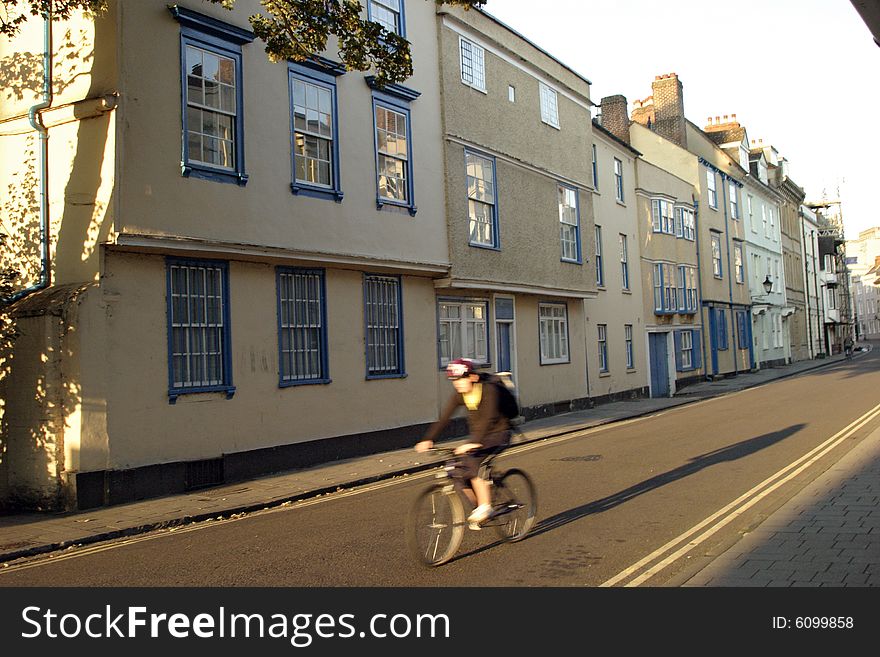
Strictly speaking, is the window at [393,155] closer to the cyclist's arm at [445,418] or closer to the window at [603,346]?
the cyclist's arm at [445,418]

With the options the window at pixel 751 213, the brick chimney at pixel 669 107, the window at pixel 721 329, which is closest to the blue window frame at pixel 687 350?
the window at pixel 721 329

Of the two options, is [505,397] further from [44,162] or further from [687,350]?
[687,350]

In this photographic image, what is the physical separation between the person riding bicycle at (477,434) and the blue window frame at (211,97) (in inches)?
278

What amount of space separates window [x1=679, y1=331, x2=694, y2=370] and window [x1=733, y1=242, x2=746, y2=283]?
944cm

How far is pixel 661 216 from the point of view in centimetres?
3372

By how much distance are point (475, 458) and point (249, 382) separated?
701cm

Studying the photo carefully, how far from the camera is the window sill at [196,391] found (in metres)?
12.4

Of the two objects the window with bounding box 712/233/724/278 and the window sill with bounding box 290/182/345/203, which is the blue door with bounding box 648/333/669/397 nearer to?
the window with bounding box 712/233/724/278

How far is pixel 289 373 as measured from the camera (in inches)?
579

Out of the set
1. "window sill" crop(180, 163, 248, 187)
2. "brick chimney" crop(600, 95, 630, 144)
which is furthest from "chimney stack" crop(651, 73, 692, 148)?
"window sill" crop(180, 163, 248, 187)

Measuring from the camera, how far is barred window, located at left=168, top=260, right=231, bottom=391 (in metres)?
12.7

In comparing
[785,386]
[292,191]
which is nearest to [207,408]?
[292,191]
